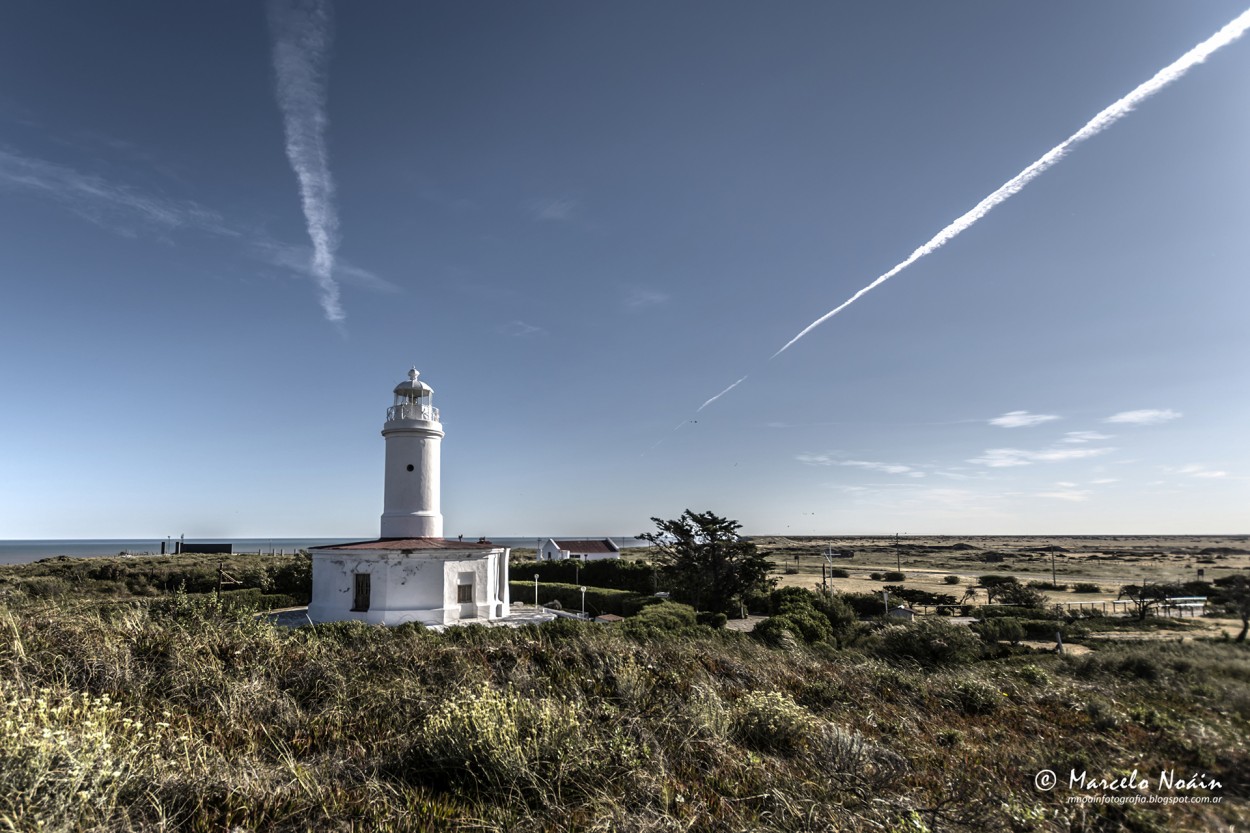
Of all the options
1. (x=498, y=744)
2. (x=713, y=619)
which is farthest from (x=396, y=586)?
(x=498, y=744)

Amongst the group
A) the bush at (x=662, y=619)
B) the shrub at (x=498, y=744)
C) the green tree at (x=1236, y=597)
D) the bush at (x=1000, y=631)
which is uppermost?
the green tree at (x=1236, y=597)

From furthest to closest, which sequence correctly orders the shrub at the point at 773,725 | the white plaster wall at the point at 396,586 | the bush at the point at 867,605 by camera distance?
the bush at the point at 867,605, the white plaster wall at the point at 396,586, the shrub at the point at 773,725

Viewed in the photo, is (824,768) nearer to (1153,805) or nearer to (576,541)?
(1153,805)

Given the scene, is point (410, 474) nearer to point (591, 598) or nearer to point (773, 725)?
point (591, 598)

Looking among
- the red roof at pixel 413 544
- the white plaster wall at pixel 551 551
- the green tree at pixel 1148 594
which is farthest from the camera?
the white plaster wall at pixel 551 551

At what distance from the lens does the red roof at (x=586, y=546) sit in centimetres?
5209

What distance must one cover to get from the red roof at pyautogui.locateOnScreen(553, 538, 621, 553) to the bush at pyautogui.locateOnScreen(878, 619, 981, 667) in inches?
1552

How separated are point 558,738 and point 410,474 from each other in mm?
19550

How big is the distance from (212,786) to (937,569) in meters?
73.5

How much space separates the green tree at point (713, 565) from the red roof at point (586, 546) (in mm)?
27240

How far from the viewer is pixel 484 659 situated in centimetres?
852

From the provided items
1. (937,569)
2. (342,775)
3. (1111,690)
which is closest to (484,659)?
(342,775)

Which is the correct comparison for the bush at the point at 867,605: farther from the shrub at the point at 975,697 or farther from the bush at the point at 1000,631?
the shrub at the point at 975,697

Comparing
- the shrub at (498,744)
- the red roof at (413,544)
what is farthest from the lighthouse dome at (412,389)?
the shrub at (498,744)
